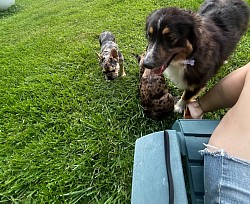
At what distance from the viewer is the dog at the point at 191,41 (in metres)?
2.05

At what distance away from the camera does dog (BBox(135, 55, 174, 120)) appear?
2318 millimetres

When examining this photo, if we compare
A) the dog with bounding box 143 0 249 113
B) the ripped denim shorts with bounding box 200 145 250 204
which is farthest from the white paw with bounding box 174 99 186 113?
the ripped denim shorts with bounding box 200 145 250 204

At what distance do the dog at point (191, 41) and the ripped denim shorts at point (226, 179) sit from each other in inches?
39.6

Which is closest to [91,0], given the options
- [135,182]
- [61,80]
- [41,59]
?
Result: [41,59]

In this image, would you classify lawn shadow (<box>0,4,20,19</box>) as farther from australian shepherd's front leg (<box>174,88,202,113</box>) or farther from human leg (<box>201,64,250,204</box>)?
human leg (<box>201,64,250,204</box>)

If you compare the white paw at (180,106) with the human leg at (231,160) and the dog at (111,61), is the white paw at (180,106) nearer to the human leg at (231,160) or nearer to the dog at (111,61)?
the dog at (111,61)

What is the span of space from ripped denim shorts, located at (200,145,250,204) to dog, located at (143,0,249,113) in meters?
A: 1.00

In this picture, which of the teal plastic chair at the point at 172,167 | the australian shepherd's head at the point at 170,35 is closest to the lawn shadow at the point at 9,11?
the australian shepherd's head at the point at 170,35

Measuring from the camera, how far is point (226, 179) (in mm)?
1215

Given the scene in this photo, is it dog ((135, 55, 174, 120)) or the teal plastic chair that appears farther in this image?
dog ((135, 55, 174, 120))

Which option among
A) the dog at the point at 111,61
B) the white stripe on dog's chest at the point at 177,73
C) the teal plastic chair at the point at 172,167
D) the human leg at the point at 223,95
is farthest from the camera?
the dog at the point at 111,61

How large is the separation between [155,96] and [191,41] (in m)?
0.52

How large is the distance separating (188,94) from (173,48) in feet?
1.78

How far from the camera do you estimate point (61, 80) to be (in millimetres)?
3043
